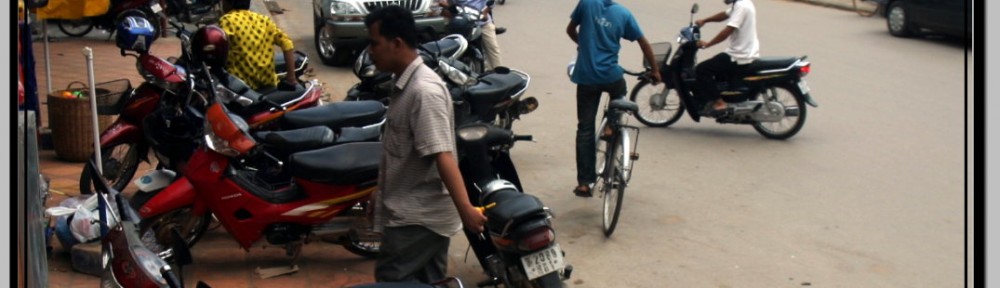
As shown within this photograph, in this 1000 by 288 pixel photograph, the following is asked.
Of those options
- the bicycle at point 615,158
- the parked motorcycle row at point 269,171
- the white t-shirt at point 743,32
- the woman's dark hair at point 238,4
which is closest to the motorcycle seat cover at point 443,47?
the parked motorcycle row at point 269,171

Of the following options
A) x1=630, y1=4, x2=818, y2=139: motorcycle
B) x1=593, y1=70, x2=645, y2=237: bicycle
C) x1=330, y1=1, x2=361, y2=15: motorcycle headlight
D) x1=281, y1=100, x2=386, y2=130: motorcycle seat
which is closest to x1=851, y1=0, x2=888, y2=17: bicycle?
x1=330, y1=1, x2=361, y2=15: motorcycle headlight

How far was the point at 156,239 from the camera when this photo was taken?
249 inches

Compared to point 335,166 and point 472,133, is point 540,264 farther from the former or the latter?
point 335,166

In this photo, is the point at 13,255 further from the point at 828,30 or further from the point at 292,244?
the point at 828,30

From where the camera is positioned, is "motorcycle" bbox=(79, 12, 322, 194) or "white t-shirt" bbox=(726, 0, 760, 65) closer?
"motorcycle" bbox=(79, 12, 322, 194)

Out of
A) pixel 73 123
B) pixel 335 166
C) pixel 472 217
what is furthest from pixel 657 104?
pixel 472 217

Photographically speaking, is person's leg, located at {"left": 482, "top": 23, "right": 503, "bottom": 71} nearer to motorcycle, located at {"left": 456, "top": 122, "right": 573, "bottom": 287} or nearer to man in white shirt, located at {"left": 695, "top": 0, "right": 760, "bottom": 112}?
man in white shirt, located at {"left": 695, "top": 0, "right": 760, "bottom": 112}

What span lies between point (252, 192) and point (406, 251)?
1.60 metres

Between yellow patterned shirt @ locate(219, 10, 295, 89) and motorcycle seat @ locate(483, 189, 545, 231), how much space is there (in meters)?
3.14

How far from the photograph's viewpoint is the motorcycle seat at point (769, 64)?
10.8 m

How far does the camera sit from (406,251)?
5.06 metres

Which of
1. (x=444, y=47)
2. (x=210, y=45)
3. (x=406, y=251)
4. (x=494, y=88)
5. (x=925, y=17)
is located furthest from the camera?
(x=925, y=17)

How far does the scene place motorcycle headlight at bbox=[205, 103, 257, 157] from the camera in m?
6.27

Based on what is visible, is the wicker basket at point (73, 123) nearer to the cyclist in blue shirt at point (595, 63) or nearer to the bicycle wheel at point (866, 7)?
the cyclist in blue shirt at point (595, 63)
